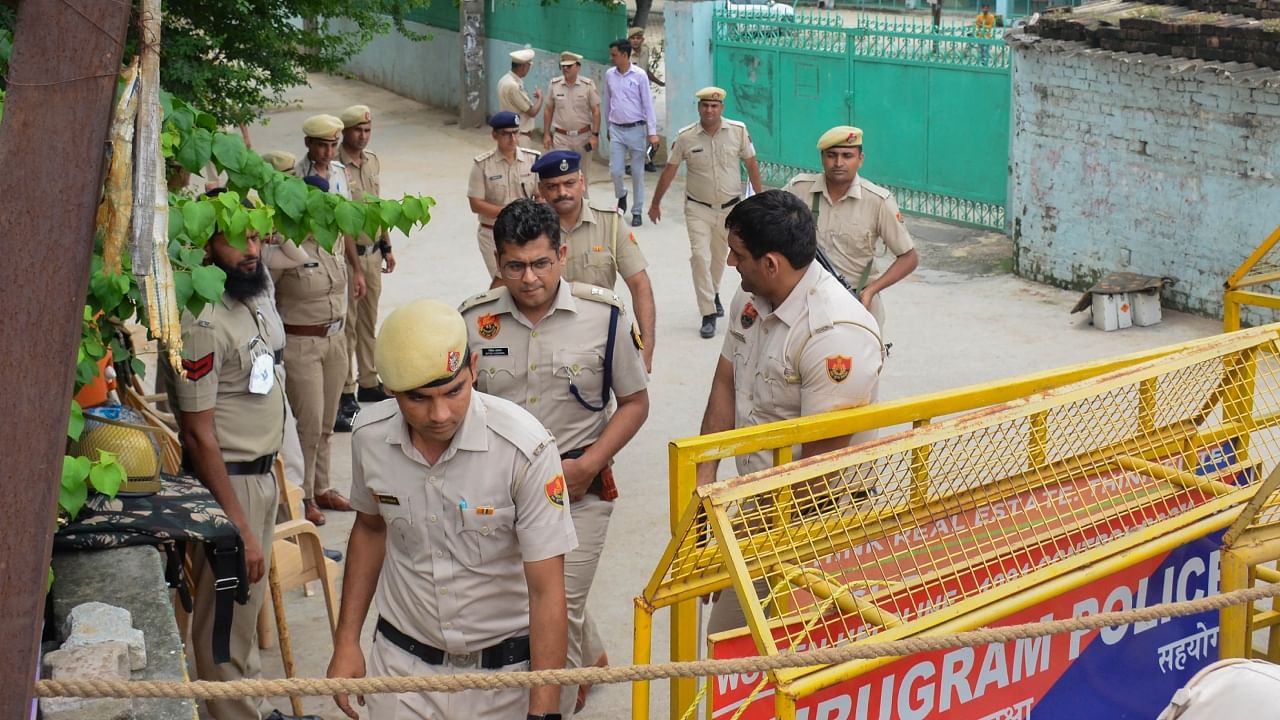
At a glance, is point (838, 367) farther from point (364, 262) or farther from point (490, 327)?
point (364, 262)

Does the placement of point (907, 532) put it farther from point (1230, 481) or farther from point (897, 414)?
point (1230, 481)

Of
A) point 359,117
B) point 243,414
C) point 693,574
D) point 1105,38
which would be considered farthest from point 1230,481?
point 1105,38

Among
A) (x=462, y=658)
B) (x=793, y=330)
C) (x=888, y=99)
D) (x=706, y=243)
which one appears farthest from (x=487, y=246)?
(x=888, y=99)

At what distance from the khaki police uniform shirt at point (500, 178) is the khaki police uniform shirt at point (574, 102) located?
5504mm

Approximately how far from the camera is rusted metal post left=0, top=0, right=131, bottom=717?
Answer: 2150mm

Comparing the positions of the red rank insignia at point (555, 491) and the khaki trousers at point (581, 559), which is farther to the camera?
the khaki trousers at point (581, 559)

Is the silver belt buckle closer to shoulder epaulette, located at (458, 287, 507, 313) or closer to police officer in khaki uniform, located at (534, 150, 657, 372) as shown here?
shoulder epaulette, located at (458, 287, 507, 313)

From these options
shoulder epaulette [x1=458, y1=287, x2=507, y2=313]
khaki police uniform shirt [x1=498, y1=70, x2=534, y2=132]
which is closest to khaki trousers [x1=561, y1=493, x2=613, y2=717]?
shoulder epaulette [x1=458, y1=287, x2=507, y2=313]

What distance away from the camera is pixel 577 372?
184 inches

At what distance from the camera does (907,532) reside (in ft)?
12.6

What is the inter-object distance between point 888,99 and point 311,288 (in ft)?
27.3

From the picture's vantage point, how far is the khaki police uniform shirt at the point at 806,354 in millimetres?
4125

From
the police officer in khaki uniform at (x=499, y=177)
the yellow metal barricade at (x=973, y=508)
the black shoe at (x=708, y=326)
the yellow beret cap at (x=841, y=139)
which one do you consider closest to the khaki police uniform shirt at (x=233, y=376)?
the yellow metal barricade at (x=973, y=508)

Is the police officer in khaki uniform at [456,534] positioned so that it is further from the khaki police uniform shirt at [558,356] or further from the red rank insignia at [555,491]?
the khaki police uniform shirt at [558,356]
